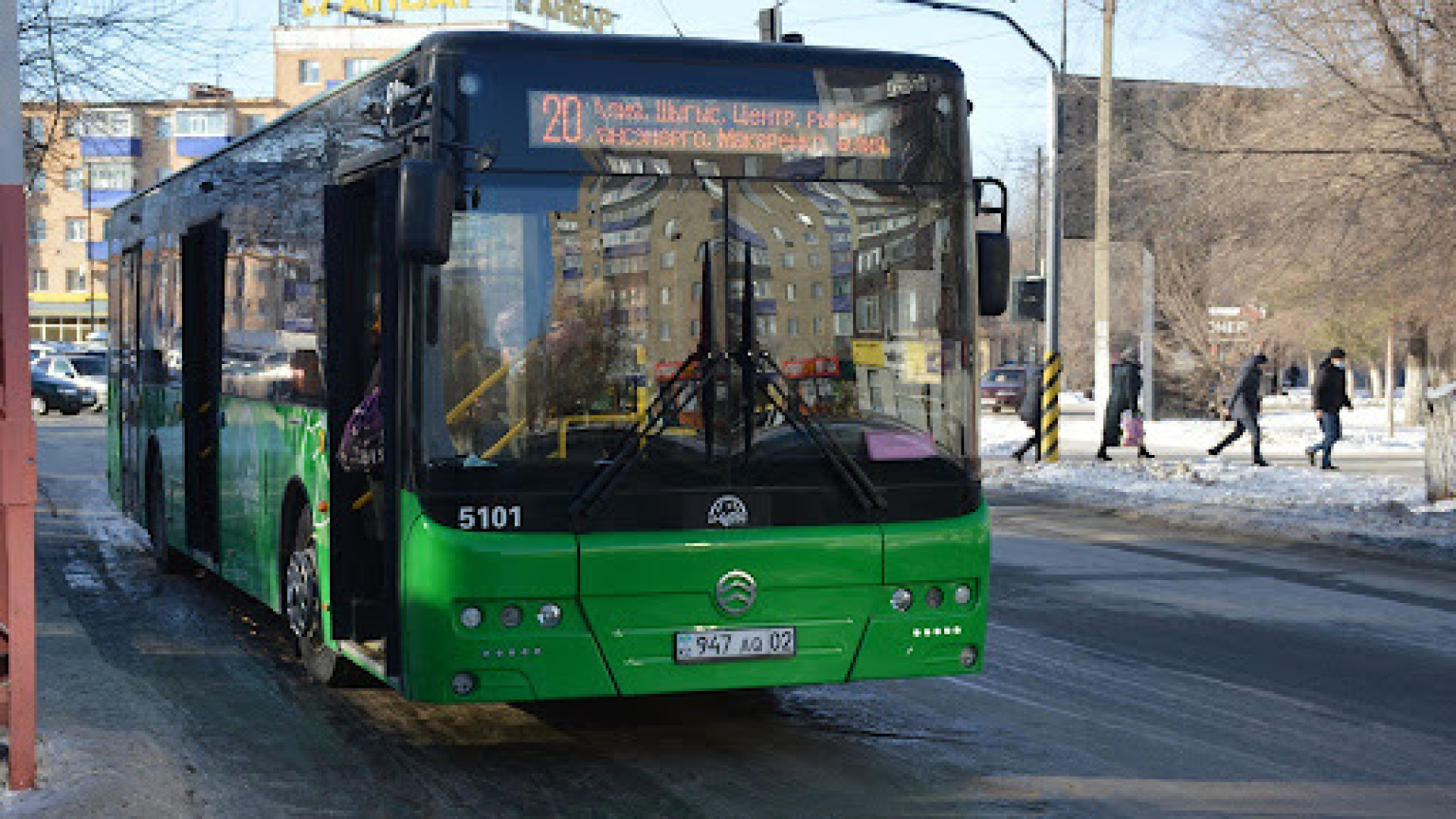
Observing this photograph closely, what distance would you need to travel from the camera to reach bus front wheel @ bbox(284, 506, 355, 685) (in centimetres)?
879

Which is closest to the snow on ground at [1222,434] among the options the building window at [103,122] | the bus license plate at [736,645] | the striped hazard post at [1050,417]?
the striped hazard post at [1050,417]

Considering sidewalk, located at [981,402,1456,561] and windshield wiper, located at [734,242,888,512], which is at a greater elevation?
windshield wiper, located at [734,242,888,512]

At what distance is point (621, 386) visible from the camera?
23.4ft

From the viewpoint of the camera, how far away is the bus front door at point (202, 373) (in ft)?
37.1

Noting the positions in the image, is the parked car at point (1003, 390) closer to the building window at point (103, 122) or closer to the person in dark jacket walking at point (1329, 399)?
the person in dark jacket walking at point (1329, 399)

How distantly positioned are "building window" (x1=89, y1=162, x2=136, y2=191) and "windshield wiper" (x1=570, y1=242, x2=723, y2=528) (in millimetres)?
94248

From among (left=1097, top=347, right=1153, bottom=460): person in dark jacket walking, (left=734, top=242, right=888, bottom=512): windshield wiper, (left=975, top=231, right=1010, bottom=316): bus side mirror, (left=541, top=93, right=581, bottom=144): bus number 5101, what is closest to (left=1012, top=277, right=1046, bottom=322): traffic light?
(left=1097, top=347, right=1153, bottom=460): person in dark jacket walking

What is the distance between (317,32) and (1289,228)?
8712 cm

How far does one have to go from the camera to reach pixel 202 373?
11766mm

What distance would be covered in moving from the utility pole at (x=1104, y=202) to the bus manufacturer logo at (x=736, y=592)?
1693 centimetres

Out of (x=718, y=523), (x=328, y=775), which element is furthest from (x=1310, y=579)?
(x=328, y=775)

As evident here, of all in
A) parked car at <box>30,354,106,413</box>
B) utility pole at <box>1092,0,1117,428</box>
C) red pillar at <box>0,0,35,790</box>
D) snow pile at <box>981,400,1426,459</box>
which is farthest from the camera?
parked car at <box>30,354,106,413</box>

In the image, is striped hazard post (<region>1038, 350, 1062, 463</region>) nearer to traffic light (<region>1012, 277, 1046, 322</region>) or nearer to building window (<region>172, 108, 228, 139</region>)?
traffic light (<region>1012, 277, 1046, 322</region>)

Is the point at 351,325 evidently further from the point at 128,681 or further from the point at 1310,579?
the point at 1310,579
